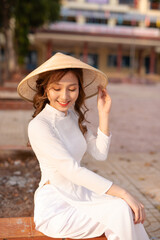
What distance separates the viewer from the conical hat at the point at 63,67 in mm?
1943

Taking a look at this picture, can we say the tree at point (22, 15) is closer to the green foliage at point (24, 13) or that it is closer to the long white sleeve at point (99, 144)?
the green foliage at point (24, 13)

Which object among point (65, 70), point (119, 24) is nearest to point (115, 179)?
point (65, 70)

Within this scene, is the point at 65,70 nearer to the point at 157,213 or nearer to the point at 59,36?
the point at 157,213

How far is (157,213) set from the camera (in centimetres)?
332

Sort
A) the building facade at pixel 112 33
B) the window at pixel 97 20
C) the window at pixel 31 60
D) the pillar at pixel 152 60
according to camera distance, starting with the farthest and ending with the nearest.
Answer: the window at pixel 97 20
the window at pixel 31 60
the building facade at pixel 112 33
the pillar at pixel 152 60

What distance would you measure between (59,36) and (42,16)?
1221cm

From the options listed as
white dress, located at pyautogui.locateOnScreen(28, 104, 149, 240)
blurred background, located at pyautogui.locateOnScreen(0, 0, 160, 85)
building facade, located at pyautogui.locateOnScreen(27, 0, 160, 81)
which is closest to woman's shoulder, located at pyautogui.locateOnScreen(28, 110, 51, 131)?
white dress, located at pyautogui.locateOnScreen(28, 104, 149, 240)

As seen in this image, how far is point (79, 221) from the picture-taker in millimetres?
1854

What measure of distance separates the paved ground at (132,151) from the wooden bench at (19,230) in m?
1.17

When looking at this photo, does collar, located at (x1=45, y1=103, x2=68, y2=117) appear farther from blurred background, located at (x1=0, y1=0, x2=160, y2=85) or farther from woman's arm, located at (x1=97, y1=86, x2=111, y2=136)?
blurred background, located at (x1=0, y1=0, x2=160, y2=85)

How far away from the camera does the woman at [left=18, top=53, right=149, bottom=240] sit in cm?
181

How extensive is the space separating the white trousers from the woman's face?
1.80 feet

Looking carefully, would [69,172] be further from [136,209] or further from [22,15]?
[22,15]

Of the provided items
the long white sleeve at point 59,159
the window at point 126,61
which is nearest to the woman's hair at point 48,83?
the long white sleeve at point 59,159
